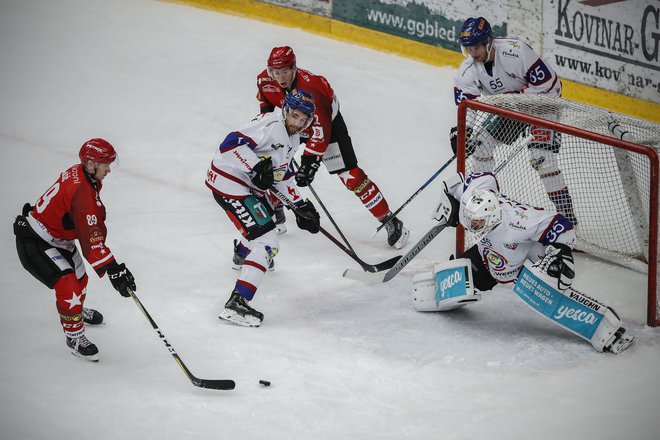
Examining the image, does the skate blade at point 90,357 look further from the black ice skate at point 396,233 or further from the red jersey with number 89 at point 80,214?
the black ice skate at point 396,233

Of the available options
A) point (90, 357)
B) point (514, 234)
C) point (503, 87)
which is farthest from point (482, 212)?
point (90, 357)

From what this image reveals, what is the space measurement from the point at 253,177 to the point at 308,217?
1.35 feet

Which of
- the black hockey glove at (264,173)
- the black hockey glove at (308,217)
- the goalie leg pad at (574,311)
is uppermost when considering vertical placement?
the black hockey glove at (264,173)

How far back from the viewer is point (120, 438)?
11.7ft

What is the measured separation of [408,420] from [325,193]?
265 centimetres

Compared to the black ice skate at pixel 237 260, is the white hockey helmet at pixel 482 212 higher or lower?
higher

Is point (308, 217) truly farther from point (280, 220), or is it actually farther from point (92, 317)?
point (92, 317)

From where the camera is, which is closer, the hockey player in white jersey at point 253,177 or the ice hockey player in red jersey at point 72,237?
the ice hockey player in red jersey at point 72,237

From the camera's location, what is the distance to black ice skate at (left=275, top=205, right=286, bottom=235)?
5.62m

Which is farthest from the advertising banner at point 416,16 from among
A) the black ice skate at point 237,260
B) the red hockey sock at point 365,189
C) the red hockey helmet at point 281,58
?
the black ice skate at point 237,260

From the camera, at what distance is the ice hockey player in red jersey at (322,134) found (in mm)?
5051

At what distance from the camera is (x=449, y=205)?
14.6ft

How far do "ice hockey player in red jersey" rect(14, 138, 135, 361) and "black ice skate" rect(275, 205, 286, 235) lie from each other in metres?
1.65

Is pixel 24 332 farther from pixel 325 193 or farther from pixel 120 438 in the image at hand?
pixel 325 193
